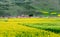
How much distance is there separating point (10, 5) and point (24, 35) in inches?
913

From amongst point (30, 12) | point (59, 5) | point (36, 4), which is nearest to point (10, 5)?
point (30, 12)

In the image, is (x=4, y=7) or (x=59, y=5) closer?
(x=4, y=7)

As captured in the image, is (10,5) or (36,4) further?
(36,4)

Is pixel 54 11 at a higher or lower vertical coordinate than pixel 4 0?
lower

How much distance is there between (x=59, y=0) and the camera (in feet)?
143

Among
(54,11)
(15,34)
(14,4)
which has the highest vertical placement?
(15,34)

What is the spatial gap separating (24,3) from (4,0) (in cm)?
429

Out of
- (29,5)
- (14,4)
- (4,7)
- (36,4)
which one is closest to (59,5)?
(36,4)

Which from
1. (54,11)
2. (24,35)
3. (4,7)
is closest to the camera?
(24,35)

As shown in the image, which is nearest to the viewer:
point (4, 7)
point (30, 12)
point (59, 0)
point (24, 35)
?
point (24, 35)

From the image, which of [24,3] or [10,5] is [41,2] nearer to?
[24,3]

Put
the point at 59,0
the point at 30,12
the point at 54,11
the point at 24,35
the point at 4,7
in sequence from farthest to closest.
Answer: the point at 59,0 → the point at 54,11 → the point at 30,12 → the point at 4,7 → the point at 24,35

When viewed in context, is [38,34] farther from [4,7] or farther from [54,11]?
[54,11]

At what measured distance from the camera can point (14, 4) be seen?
36.3 metres
